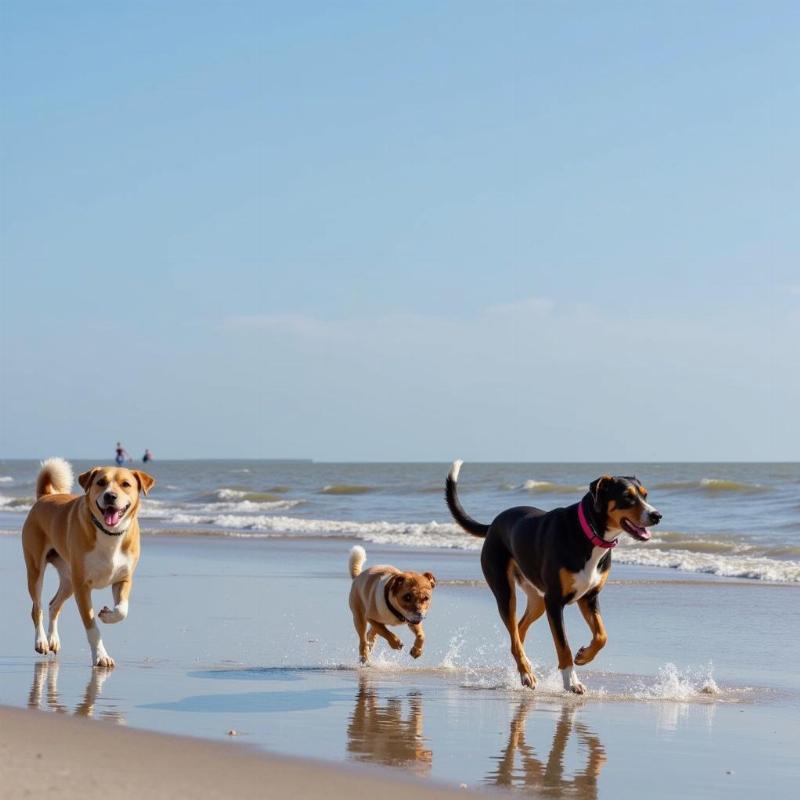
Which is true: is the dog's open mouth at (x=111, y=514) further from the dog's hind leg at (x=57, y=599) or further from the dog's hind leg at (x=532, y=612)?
the dog's hind leg at (x=532, y=612)

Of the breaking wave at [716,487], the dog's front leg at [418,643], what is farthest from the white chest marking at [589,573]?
the breaking wave at [716,487]

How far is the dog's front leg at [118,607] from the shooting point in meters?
7.65

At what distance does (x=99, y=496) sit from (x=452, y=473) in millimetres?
2678

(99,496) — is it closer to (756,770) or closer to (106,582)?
(106,582)

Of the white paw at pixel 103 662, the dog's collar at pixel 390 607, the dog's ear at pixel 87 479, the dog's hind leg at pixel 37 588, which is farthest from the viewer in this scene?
the dog's collar at pixel 390 607

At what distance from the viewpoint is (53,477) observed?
913 cm

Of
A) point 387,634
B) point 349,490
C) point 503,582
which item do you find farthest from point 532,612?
point 349,490

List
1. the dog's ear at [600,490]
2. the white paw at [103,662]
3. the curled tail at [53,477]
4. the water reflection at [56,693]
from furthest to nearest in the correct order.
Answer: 1. the curled tail at [53,477]
2. the dog's ear at [600,490]
3. the white paw at [103,662]
4. the water reflection at [56,693]

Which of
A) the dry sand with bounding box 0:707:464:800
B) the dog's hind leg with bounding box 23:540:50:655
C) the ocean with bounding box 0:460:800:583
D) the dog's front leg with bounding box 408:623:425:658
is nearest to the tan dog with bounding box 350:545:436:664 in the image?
the dog's front leg with bounding box 408:623:425:658

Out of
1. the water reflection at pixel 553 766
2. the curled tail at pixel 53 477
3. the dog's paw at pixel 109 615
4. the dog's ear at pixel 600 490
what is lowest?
the water reflection at pixel 553 766

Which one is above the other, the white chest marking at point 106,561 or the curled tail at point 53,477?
the curled tail at point 53,477

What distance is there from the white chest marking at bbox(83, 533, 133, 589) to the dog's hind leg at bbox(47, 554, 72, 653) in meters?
0.57

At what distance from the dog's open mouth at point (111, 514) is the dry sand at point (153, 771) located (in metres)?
2.15

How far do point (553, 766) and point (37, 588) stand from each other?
14.0ft
